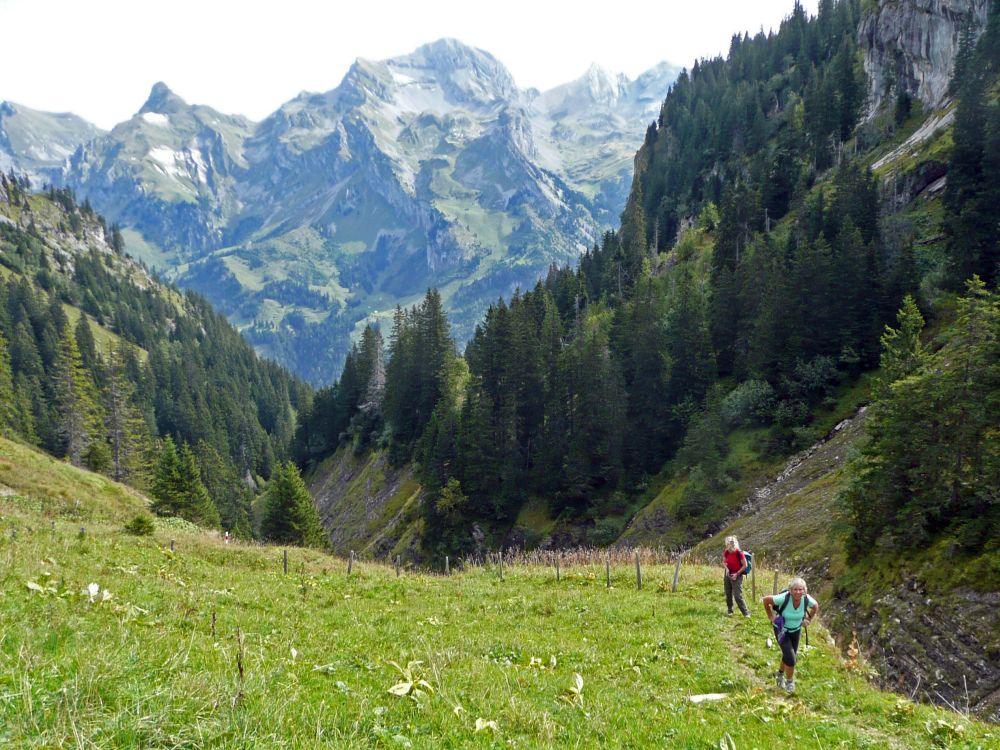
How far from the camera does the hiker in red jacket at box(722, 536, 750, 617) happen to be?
57.6 feet

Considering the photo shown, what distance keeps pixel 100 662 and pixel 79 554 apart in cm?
1482

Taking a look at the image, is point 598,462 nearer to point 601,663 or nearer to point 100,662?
point 601,663

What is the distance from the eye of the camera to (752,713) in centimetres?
1022

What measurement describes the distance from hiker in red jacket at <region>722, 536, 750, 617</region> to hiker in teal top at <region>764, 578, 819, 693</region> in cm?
486

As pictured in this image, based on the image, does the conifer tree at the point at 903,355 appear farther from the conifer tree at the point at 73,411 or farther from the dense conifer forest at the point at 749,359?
the conifer tree at the point at 73,411

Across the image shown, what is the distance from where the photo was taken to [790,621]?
1228 cm

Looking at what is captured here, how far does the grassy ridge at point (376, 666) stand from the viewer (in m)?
5.75

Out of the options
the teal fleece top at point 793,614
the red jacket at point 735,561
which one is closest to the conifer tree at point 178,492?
the red jacket at point 735,561

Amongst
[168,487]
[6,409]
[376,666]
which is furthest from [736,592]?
[6,409]

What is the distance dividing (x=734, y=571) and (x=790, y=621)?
18.3 ft

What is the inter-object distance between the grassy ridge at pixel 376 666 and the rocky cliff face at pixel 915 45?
93.4 meters

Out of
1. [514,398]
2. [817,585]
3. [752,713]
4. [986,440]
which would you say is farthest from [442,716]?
[514,398]

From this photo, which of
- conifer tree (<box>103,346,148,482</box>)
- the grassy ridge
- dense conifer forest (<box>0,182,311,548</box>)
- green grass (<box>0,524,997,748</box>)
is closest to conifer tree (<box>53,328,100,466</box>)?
dense conifer forest (<box>0,182,311,548</box>)

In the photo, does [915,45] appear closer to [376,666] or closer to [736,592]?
[736,592]
